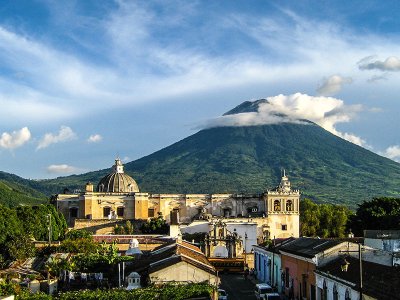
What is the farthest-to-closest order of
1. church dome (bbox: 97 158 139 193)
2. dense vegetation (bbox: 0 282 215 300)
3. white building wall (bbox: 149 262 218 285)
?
church dome (bbox: 97 158 139 193) → white building wall (bbox: 149 262 218 285) → dense vegetation (bbox: 0 282 215 300)

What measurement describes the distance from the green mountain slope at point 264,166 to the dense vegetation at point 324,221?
159ft

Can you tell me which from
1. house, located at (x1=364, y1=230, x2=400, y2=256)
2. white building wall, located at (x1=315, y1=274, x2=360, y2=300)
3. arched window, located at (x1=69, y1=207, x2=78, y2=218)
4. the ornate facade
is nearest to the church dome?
the ornate facade

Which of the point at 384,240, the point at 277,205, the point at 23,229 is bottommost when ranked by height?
the point at 23,229

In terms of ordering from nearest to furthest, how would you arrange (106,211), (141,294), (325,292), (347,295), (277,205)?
(347,295) < (141,294) < (325,292) < (106,211) < (277,205)

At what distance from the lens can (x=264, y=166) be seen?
15400cm

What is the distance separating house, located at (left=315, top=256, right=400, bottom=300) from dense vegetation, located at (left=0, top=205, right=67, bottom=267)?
23763 mm

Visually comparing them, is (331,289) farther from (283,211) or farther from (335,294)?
(283,211)

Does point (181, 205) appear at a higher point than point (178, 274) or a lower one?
higher

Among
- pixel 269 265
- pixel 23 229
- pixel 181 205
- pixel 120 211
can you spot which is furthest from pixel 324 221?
pixel 269 265

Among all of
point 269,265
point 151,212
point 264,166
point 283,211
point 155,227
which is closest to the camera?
point 269,265

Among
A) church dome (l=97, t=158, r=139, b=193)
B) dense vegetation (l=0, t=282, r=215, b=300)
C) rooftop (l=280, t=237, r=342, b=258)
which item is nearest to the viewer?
dense vegetation (l=0, t=282, r=215, b=300)

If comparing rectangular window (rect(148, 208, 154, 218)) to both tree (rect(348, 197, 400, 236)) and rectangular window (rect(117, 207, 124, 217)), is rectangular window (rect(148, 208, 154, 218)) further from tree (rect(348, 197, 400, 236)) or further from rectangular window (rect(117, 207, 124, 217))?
tree (rect(348, 197, 400, 236))

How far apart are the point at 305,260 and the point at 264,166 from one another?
126m

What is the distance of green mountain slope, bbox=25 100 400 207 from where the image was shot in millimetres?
138125
